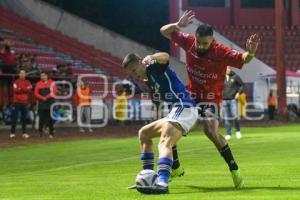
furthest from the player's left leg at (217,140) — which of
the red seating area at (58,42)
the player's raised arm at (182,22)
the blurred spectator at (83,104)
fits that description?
the red seating area at (58,42)

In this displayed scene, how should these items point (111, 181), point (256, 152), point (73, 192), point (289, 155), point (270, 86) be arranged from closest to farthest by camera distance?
1. point (73, 192)
2. point (111, 181)
3. point (289, 155)
4. point (256, 152)
5. point (270, 86)

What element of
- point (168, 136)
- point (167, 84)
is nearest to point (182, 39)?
point (167, 84)

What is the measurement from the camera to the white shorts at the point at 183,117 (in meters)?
9.97

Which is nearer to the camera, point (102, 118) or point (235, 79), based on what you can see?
point (235, 79)

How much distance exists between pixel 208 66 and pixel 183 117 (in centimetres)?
119

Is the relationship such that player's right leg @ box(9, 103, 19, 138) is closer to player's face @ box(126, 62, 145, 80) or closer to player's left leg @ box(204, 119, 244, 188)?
player's left leg @ box(204, 119, 244, 188)

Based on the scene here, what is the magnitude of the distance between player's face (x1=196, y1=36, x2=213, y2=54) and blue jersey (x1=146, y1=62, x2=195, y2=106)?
65 centimetres

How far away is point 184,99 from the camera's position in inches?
402

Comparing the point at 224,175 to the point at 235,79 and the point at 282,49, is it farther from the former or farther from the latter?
the point at 282,49

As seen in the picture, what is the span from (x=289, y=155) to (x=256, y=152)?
1.36 meters

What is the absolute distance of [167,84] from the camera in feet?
33.0

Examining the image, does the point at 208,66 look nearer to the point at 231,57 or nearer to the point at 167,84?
the point at 231,57

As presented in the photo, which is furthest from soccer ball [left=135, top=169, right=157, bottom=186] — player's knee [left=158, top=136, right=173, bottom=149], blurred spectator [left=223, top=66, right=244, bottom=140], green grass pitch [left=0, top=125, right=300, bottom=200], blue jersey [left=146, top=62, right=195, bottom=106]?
blurred spectator [left=223, top=66, right=244, bottom=140]

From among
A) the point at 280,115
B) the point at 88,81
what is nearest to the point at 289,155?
the point at 88,81
